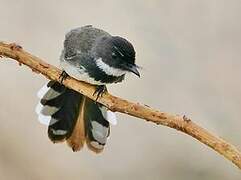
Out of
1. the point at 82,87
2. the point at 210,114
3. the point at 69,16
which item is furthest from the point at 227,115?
the point at 82,87

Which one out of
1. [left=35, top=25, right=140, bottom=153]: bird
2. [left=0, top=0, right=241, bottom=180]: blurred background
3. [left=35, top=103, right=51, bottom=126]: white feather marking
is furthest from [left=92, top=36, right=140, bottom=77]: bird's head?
[left=0, top=0, right=241, bottom=180]: blurred background

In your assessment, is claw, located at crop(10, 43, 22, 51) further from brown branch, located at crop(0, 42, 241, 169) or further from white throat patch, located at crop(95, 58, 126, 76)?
white throat patch, located at crop(95, 58, 126, 76)

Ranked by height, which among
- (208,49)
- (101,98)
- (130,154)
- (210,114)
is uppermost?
(208,49)

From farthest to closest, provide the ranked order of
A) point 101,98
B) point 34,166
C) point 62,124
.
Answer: point 34,166, point 62,124, point 101,98

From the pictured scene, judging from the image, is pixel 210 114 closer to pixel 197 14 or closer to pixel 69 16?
pixel 197 14

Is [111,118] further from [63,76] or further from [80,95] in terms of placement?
[63,76]

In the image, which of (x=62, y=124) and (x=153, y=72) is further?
(x=153, y=72)

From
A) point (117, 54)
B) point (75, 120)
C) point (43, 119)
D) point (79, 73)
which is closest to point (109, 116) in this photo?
point (75, 120)
